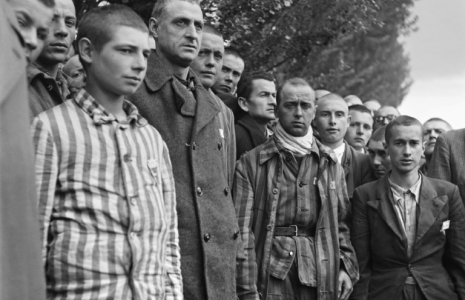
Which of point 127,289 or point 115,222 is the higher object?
point 115,222

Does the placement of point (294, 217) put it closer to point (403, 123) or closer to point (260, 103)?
point (403, 123)

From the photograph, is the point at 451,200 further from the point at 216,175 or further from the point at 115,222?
the point at 115,222

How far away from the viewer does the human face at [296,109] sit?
554 cm

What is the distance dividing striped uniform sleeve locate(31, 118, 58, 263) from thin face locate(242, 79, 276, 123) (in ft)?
12.2

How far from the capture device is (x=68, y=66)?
5551 millimetres

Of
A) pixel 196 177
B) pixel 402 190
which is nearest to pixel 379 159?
pixel 402 190

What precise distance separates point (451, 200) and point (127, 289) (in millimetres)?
3629

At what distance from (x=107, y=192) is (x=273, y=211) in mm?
2234

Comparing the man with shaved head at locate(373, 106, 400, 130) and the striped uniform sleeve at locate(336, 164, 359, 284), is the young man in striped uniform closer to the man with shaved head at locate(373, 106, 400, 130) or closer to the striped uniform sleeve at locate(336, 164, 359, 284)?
the striped uniform sleeve at locate(336, 164, 359, 284)

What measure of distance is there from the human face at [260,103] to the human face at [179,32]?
2.18 metres

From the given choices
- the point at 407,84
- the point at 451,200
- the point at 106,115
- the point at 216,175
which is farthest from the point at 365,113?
the point at 407,84

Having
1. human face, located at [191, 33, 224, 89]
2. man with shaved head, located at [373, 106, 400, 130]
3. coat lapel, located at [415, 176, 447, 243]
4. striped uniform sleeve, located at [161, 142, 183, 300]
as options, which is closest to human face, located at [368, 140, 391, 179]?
coat lapel, located at [415, 176, 447, 243]

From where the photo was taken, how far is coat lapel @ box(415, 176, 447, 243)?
5.73m

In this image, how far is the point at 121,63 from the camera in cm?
342
